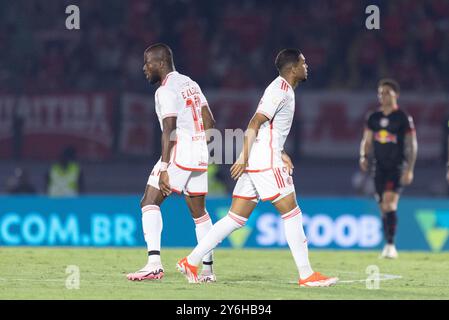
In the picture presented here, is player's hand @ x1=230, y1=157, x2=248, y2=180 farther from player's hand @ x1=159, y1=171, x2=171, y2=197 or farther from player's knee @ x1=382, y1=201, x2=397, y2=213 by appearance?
player's knee @ x1=382, y1=201, x2=397, y2=213

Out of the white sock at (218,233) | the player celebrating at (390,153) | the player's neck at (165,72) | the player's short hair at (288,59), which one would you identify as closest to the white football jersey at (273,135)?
the player's short hair at (288,59)

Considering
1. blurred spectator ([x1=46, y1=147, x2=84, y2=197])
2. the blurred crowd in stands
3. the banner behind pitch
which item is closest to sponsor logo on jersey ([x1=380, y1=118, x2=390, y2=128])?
A: the banner behind pitch

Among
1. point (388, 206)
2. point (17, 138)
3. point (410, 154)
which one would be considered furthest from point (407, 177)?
point (17, 138)

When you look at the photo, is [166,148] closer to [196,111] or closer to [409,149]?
[196,111]

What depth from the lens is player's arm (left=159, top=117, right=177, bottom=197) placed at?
921cm

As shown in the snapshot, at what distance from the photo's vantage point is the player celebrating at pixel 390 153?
13156 mm

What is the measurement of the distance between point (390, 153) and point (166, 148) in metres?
4.59

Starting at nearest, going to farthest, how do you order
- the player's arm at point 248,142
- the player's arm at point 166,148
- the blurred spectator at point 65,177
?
the player's arm at point 248,142
the player's arm at point 166,148
the blurred spectator at point 65,177

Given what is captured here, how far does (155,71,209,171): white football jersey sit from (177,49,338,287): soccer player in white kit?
0.52m

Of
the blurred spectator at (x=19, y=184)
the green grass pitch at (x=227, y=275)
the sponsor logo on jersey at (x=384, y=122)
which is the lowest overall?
the green grass pitch at (x=227, y=275)

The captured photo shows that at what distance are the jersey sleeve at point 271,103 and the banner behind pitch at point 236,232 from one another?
534 centimetres

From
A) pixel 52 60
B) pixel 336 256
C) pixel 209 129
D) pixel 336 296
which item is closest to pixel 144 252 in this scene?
pixel 336 256

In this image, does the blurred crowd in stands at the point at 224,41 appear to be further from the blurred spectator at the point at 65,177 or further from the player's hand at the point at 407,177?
the player's hand at the point at 407,177

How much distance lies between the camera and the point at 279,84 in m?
9.10
